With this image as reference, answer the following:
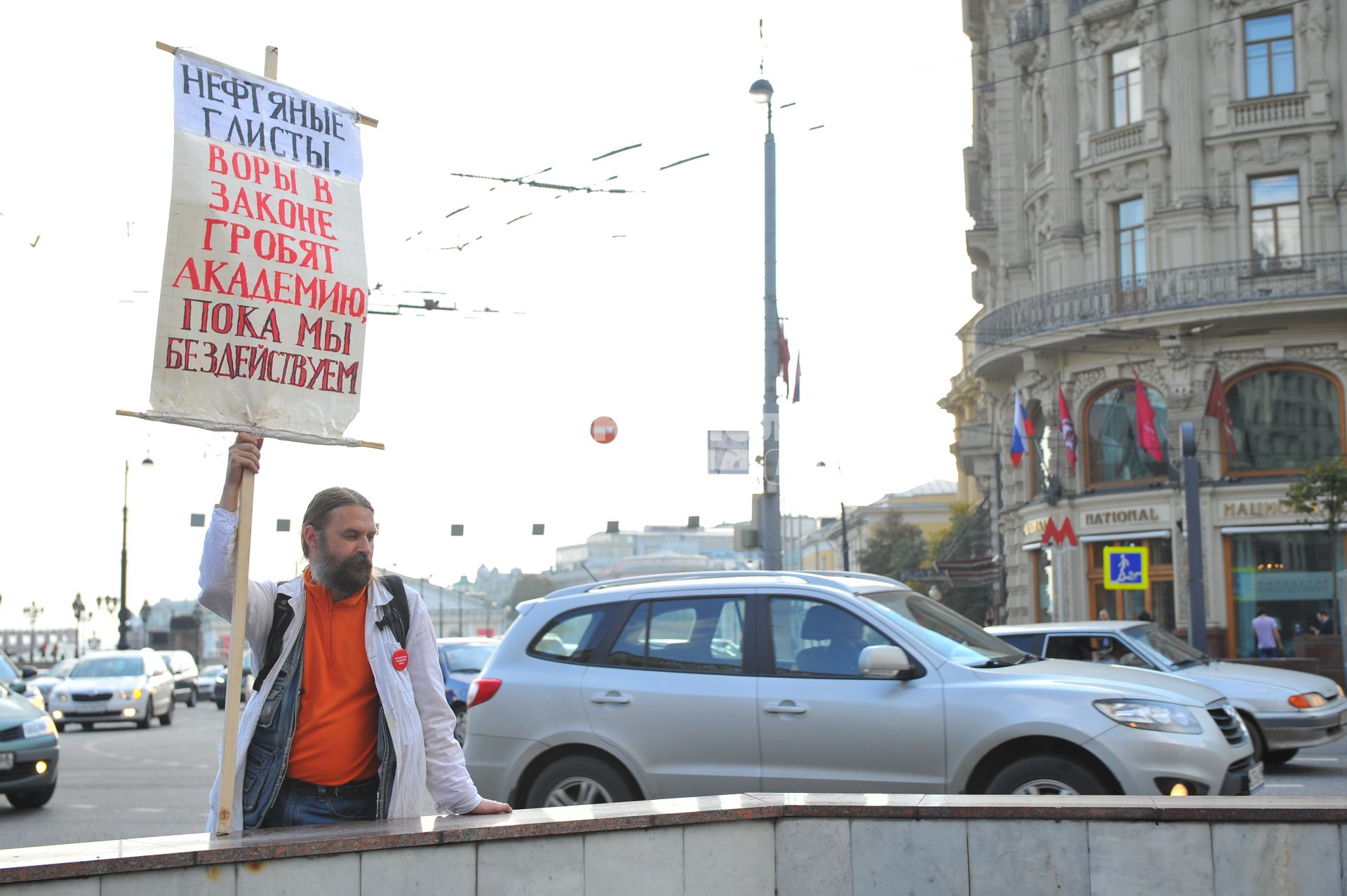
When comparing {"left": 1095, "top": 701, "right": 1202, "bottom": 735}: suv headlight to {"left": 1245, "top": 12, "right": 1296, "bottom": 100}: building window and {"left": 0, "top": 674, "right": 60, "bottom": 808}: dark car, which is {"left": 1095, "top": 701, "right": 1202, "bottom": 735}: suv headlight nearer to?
{"left": 0, "top": 674, "right": 60, "bottom": 808}: dark car

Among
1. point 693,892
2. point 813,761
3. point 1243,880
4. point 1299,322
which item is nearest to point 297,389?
point 693,892

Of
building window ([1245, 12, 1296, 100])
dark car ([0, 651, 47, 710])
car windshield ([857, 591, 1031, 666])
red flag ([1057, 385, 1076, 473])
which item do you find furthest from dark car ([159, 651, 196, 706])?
car windshield ([857, 591, 1031, 666])

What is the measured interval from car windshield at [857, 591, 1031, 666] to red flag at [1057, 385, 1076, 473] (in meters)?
28.2

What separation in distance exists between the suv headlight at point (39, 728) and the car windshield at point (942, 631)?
8729mm

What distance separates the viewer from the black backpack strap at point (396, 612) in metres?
4.75

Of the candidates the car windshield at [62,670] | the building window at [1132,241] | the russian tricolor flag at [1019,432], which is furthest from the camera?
the russian tricolor flag at [1019,432]

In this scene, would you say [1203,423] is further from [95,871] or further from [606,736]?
[95,871]

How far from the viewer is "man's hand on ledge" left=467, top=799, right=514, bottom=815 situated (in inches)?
196

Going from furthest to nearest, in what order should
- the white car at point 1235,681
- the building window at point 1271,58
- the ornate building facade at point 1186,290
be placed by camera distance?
the building window at point 1271,58, the ornate building facade at point 1186,290, the white car at point 1235,681

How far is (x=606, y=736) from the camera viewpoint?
893cm

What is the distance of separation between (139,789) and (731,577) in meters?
9.31

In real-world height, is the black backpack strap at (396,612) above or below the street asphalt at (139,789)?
above

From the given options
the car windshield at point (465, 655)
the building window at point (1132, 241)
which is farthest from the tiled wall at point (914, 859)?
the building window at point (1132, 241)

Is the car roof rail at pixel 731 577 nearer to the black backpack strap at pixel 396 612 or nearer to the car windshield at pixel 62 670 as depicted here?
the black backpack strap at pixel 396 612
